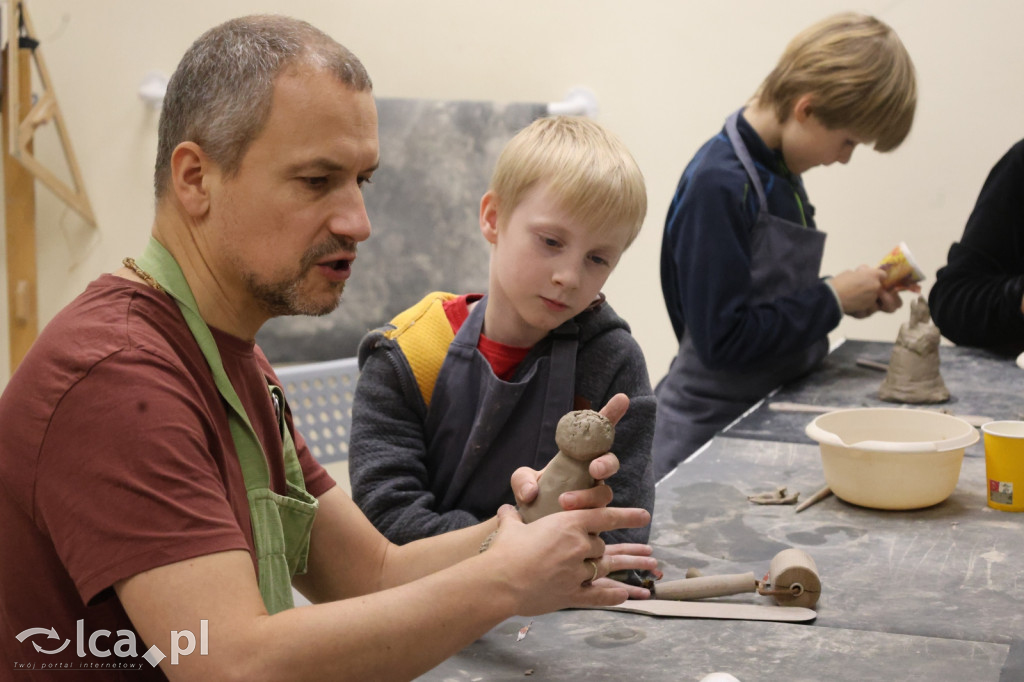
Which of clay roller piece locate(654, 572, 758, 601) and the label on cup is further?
the label on cup

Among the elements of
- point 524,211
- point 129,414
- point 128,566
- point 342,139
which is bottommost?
point 128,566

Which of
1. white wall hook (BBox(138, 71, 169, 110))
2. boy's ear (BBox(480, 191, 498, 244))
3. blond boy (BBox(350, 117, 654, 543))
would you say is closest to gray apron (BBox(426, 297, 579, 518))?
blond boy (BBox(350, 117, 654, 543))

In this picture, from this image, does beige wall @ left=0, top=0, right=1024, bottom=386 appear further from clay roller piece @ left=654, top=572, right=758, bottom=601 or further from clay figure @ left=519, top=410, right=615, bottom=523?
clay figure @ left=519, top=410, right=615, bottom=523

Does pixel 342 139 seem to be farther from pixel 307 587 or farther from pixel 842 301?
pixel 842 301

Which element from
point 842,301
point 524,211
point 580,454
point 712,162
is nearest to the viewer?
point 580,454

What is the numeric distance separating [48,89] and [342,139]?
260cm

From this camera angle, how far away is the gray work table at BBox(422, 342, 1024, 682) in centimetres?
121

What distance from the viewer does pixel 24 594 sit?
103cm

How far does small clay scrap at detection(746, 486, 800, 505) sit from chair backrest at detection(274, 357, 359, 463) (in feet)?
3.36

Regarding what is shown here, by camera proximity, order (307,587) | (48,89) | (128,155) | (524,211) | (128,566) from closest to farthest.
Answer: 1. (128,566)
2. (307,587)
3. (524,211)
4. (48,89)
5. (128,155)

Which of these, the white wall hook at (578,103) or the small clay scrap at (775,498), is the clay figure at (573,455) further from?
the white wall hook at (578,103)

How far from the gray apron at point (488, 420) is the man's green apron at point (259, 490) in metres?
0.34

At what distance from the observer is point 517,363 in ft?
5.39

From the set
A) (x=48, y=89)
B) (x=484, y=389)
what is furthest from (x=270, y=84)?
(x=48, y=89)
